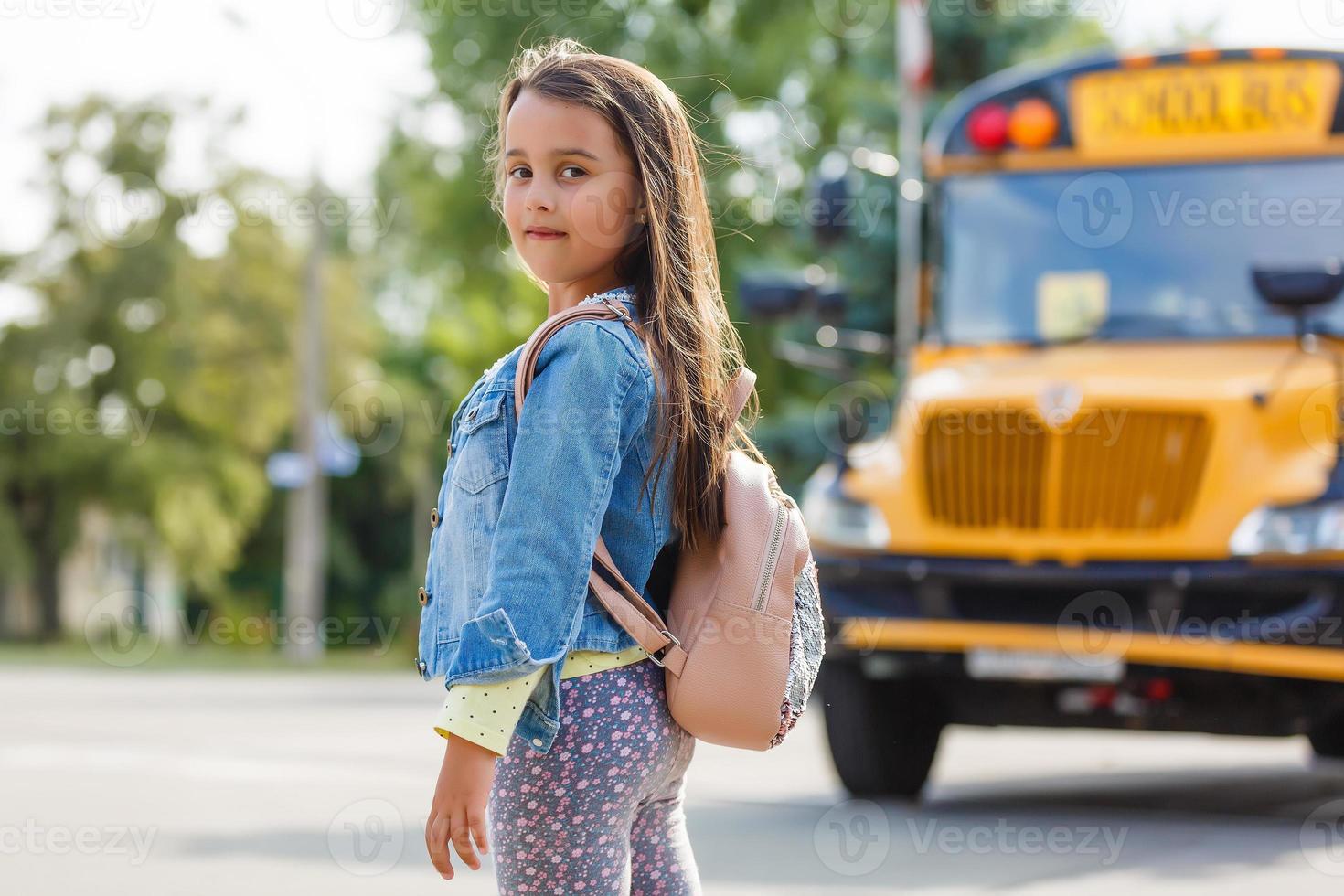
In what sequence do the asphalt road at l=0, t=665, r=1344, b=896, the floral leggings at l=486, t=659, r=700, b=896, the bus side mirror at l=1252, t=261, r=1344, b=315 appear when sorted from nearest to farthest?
the floral leggings at l=486, t=659, r=700, b=896 → the asphalt road at l=0, t=665, r=1344, b=896 → the bus side mirror at l=1252, t=261, r=1344, b=315

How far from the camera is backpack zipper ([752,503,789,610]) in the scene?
98.5 inches

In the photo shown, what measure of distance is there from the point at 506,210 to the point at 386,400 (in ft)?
104

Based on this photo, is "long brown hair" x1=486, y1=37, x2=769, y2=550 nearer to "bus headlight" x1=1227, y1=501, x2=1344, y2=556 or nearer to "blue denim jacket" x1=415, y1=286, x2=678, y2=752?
"blue denim jacket" x1=415, y1=286, x2=678, y2=752

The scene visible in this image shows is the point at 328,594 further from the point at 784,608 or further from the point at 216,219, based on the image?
the point at 784,608

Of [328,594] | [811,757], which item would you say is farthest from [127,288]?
[811,757]

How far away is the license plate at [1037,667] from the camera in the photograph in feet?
22.7

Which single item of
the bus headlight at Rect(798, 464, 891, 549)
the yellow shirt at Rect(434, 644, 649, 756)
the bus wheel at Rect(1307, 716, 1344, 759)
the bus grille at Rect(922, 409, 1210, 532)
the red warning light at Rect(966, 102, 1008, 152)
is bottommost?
the bus wheel at Rect(1307, 716, 1344, 759)

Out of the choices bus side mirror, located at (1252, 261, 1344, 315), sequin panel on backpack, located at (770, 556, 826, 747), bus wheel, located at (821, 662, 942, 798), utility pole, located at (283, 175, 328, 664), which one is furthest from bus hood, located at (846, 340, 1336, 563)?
utility pole, located at (283, 175, 328, 664)

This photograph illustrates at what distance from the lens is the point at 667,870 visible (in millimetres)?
2613

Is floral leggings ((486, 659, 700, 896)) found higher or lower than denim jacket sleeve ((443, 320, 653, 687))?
lower

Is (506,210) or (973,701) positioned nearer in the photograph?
(506,210)

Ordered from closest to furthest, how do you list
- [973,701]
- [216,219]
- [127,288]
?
[973,701]
[216,219]
[127,288]

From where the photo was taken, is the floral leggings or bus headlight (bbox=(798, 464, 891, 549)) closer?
the floral leggings

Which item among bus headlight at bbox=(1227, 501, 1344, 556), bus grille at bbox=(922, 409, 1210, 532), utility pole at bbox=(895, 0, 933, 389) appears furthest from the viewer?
utility pole at bbox=(895, 0, 933, 389)
